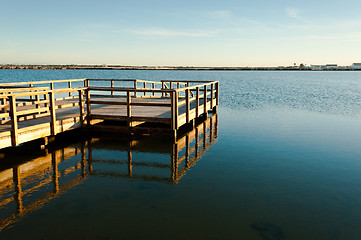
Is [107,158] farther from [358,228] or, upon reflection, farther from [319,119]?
[319,119]

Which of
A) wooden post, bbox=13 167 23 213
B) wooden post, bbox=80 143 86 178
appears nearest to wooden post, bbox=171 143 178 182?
wooden post, bbox=80 143 86 178

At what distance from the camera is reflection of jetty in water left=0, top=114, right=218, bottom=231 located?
288 inches

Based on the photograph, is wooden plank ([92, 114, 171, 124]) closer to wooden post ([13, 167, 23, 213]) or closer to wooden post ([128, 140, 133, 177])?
wooden post ([128, 140, 133, 177])

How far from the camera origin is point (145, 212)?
673 centimetres

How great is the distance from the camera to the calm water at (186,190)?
240 inches

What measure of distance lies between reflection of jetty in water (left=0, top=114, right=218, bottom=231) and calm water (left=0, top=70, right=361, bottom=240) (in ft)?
0.10

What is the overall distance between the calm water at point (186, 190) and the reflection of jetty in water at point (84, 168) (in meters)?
A: 0.03

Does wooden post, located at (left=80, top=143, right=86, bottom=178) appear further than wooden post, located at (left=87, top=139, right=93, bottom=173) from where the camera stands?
No

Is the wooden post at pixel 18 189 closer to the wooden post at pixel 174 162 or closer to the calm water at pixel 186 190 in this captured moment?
the calm water at pixel 186 190

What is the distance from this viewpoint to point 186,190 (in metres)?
8.03

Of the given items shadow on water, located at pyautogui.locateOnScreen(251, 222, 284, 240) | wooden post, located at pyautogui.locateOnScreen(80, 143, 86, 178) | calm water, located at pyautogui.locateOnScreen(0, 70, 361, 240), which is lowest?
shadow on water, located at pyautogui.locateOnScreen(251, 222, 284, 240)

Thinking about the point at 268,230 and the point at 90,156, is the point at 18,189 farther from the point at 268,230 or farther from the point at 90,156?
the point at 268,230

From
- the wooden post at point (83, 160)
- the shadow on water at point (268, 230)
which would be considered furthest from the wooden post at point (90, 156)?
the shadow on water at point (268, 230)

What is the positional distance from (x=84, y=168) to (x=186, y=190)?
3377 millimetres
